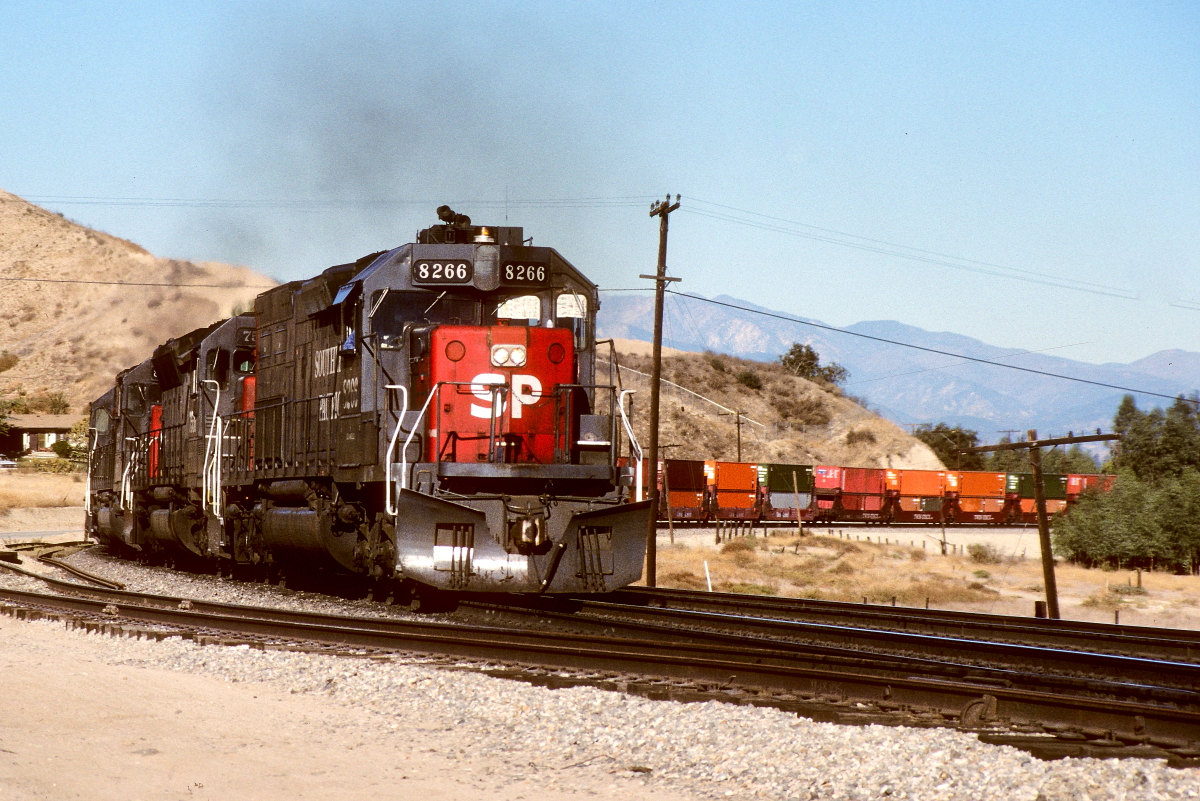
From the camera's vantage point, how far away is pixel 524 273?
12812 millimetres

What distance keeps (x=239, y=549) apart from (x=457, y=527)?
6.61 meters

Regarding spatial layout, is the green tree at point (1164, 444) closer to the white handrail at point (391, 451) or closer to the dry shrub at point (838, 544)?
the dry shrub at point (838, 544)

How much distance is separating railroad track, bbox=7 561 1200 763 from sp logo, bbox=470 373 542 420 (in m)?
2.34

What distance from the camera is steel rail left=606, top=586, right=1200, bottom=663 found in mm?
11805

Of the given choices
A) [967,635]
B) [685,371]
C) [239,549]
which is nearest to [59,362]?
[685,371]

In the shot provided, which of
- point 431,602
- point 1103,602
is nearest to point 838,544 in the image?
point 1103,602

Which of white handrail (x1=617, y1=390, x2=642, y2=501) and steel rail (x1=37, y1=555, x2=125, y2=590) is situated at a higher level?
white handrail (x1=617, y1=390, x2=642, y2=501)

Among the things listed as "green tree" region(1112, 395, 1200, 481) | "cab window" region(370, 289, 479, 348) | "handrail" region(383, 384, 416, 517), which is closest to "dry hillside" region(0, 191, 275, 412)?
"green tree" region(1112, 395, 1200, 481)

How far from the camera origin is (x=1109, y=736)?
6648mm

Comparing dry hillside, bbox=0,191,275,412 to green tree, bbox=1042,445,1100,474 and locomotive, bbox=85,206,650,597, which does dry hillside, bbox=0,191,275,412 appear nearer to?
green tree, bbox=1042,445,1100,474

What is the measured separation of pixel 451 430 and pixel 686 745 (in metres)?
6.21

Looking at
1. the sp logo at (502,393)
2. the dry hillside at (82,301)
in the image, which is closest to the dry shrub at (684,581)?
the sp logo at (502,393)

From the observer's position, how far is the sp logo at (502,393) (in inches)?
483

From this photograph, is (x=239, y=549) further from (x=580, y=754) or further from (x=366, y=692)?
(x=580, y=754)
